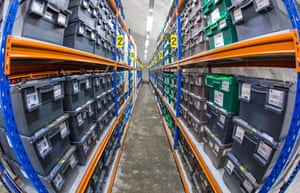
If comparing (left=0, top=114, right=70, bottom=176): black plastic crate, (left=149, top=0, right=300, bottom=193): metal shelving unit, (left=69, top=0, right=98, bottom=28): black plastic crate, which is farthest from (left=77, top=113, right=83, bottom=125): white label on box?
(left=149, top=0, right=300, bottom=193): metal shelving unit

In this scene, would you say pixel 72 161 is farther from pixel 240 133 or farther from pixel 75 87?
pixel 240 133

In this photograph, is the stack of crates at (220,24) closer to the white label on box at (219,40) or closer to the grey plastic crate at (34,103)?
the white label on box at (219,40)

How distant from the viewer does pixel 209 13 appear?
3.69ft

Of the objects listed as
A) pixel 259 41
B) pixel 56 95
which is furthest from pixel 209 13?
pixel 56 95

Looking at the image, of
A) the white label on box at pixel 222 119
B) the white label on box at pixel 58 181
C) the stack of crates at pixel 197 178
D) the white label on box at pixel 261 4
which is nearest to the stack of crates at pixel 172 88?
the stack of crates at pixel 197 178

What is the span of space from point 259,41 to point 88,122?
1.34m

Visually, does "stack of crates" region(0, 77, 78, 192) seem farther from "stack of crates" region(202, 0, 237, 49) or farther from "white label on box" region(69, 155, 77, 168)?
"stack of crates" region(202, 0, 237, 49)

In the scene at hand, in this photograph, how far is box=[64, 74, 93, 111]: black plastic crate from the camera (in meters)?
0.94

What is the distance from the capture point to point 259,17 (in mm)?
672

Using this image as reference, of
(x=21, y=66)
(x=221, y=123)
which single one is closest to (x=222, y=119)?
(x=221, y=123)

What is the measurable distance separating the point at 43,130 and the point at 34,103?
0.15 metres

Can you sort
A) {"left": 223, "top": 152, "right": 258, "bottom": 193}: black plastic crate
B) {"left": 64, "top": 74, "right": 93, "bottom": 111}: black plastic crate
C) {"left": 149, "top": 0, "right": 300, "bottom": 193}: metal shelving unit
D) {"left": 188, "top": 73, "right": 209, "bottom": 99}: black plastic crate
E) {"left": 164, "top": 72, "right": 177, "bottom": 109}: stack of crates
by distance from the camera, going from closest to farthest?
{"left": 149, "top": 0, "right": 300, "bottom": 193}: metal shelving unit
{"left": 223, "top": 152, "right": 258, "bottom": 193}: black plastic crate
{"left": 64, "top": 74, "right": 93, "bottom": 111}: black plastic crate
{"left": 188, "top": 73, "right": 209, "bottom": 99}: black plastic crate
{"left": 164, "top": 72, "right": 177, "bottom": 109}: stack of crates

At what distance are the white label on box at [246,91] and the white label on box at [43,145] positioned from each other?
3.72 feet

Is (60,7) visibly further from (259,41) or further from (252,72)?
(252,72)
